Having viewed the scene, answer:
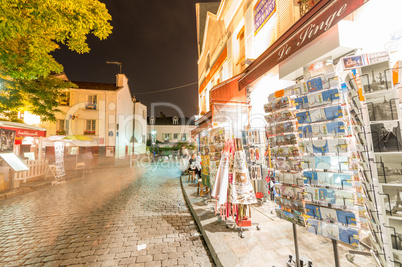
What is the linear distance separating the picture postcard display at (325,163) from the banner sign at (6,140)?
11.7m

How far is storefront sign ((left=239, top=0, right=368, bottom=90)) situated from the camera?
2.65 meters

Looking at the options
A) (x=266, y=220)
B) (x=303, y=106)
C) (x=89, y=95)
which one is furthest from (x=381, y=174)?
(x=89, y=95)

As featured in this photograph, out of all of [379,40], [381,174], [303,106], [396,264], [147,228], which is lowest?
[147,228]

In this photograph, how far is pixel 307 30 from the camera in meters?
3.32

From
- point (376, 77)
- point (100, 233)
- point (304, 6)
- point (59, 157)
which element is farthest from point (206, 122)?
point (59, 157)

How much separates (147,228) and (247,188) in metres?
2.85

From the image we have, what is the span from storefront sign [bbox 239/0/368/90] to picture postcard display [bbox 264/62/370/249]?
49.1 inches

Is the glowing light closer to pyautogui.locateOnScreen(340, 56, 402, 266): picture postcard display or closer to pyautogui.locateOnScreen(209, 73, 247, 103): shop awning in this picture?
pyautogui.locateOnScreen(209, 73, 247, 103): shop awning

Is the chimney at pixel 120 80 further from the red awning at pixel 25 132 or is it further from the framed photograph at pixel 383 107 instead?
the framed photograph at pixel 383 107

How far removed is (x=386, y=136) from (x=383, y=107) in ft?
0.90

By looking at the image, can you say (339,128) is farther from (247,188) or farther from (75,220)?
(75,220)

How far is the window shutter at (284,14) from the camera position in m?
4.89

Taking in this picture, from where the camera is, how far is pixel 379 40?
2908 mm

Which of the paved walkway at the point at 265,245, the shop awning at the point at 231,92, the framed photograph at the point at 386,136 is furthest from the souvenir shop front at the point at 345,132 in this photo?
the shop awning at the point at 231,92
